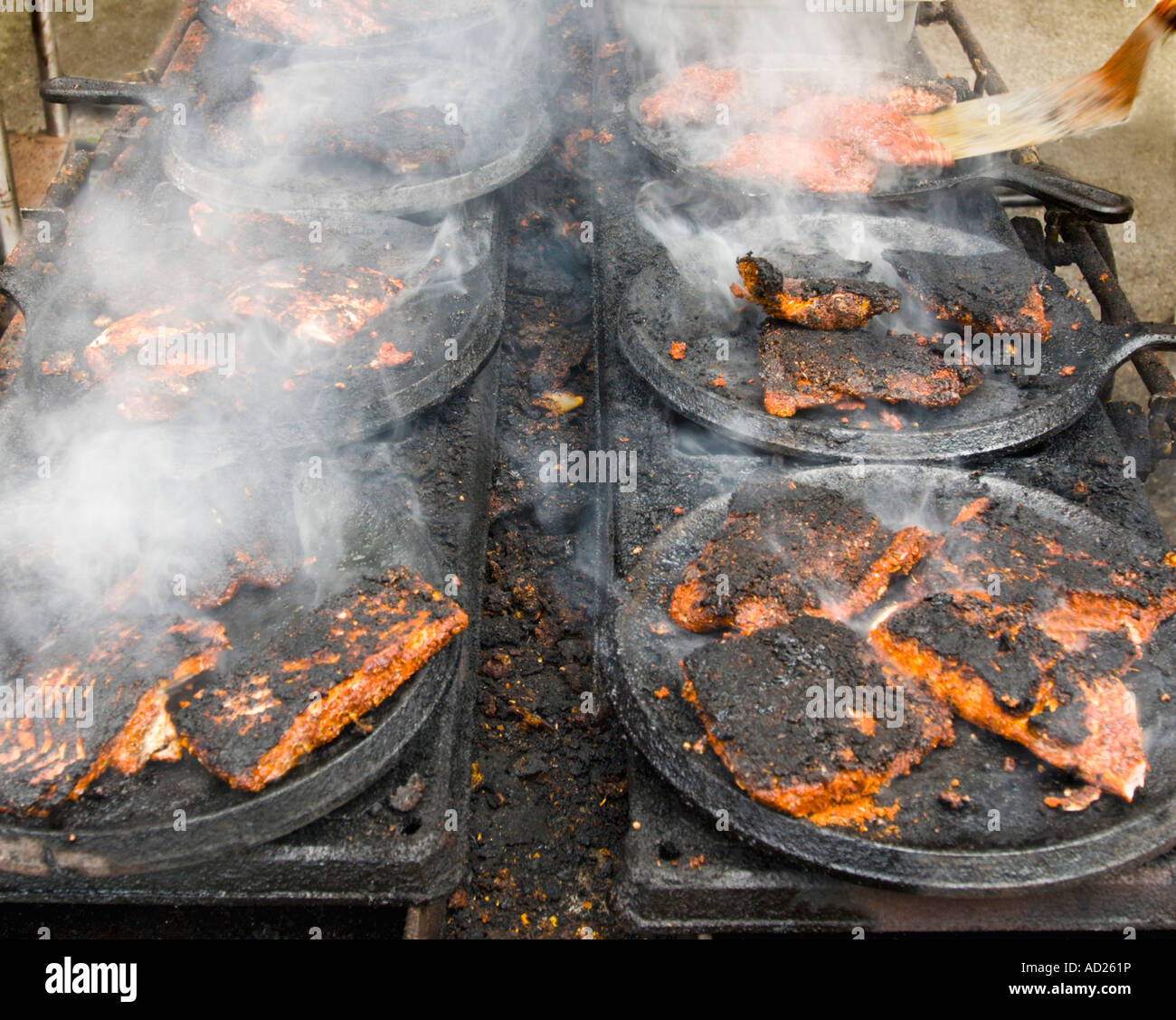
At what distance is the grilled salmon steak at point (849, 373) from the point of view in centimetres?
367

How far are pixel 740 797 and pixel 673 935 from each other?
54 cm

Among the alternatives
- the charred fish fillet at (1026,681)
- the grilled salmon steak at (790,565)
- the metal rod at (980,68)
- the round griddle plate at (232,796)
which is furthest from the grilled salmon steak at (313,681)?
the metal rod at (980,68)

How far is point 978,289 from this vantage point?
4.06m

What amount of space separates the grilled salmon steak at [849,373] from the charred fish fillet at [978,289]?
30 cm

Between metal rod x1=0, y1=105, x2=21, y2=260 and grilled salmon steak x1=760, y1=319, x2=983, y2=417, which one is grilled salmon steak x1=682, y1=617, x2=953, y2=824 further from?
metal rod x1=0, y1=105, x2=21, y2=260

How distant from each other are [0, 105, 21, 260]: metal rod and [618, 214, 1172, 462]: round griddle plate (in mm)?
4204

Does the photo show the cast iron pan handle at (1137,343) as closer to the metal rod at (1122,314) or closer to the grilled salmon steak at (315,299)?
the metal rod at (1122,314)

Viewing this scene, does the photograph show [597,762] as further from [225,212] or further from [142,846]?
[225,212]

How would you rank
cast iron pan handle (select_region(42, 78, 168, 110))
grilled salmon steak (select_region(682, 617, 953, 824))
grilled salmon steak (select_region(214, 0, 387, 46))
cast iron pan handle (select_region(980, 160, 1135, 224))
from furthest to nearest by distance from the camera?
grilled salmon steak (select_region(214, 0, 387, 46)), cast iron pan handle (select_region(42, 78, 168, 110)), cast iron pan handle (select_region(980, 160, 1135, 224)), grilled salmon steak (select_region(682, 617, 953, 824))

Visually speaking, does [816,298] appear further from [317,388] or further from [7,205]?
[7,205]

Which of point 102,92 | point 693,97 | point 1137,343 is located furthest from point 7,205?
point 1137,343

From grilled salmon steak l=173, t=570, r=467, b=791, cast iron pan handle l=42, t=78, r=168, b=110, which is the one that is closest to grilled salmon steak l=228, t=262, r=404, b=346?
grilled salmon steak l=173, t=570, r=467, b=791

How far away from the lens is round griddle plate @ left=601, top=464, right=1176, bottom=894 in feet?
7.86

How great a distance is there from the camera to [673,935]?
2.72m
